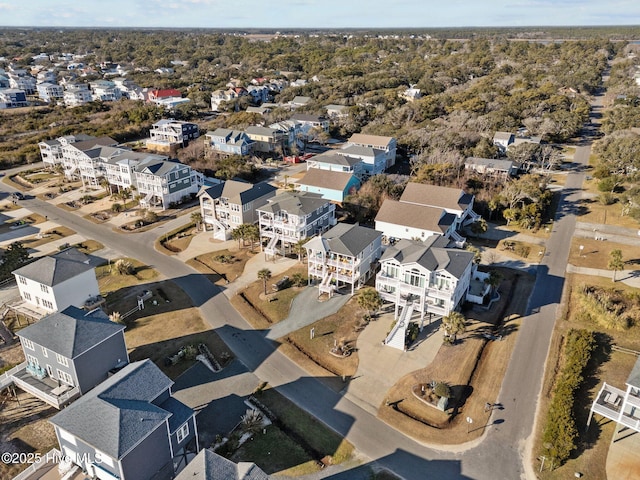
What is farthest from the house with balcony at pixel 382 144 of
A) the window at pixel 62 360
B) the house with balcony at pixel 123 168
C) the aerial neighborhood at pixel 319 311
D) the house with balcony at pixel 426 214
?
the window at pixel 62 360

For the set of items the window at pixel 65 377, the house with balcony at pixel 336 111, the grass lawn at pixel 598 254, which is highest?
the house with balcony at pixel 336 111

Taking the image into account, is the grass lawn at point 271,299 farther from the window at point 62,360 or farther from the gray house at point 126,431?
the window at point 62,360

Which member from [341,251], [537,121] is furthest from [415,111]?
[341,251]

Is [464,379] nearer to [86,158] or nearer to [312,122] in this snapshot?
[86,158]

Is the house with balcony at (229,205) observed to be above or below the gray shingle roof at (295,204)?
below

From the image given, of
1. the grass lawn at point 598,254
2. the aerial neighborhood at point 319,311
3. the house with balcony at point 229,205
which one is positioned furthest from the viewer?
the house with balcony at point 229,205

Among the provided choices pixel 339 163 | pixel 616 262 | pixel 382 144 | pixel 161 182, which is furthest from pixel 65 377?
pixel 382 144

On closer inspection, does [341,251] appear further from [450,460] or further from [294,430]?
[450,460]

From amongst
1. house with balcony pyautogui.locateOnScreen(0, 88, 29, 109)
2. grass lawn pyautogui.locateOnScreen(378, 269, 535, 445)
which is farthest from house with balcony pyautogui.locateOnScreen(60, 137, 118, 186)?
house with balcony pyautogui.locateOnScreen(0, 88, 29, 109)

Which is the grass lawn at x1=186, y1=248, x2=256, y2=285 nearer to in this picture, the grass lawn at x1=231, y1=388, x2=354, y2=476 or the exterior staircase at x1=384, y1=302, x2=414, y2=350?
the exterior staircase at x1=384, y1=302, x2=414, y2=350
